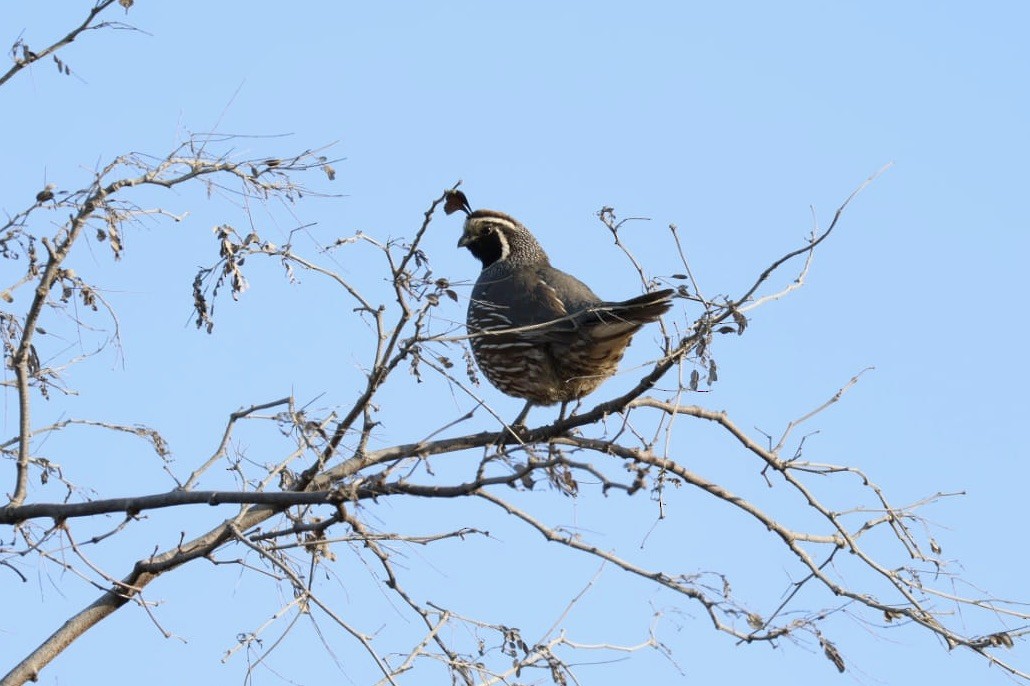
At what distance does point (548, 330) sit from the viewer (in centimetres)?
792

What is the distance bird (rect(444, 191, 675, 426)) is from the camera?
24.5 ft

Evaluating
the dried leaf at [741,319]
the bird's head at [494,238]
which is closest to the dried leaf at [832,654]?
the dried leaf at [741,319]

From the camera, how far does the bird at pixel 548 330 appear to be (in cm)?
746

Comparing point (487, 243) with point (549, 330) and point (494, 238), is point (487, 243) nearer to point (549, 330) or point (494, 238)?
point (494, 238)

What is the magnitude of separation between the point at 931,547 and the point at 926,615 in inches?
23.6

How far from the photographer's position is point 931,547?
21.5ft

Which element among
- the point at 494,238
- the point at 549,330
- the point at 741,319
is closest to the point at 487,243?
the point at 494,238

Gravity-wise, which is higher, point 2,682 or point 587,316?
point 587,316

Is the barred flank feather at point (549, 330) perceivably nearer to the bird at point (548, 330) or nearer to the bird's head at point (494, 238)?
the bird at point (548, 330)

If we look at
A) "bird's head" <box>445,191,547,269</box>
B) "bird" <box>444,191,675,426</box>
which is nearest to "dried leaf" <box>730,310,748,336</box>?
"bird" <box>444,191,675,426</box>

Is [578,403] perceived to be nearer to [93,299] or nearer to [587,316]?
[587,316]

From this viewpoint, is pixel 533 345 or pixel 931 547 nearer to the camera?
pixel 931 547

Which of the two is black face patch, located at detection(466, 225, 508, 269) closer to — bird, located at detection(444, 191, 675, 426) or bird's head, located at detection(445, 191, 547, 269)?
bird's head, located at detection(445, 191, 547, 269)

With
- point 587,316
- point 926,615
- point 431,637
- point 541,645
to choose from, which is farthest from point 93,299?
point 926,615
